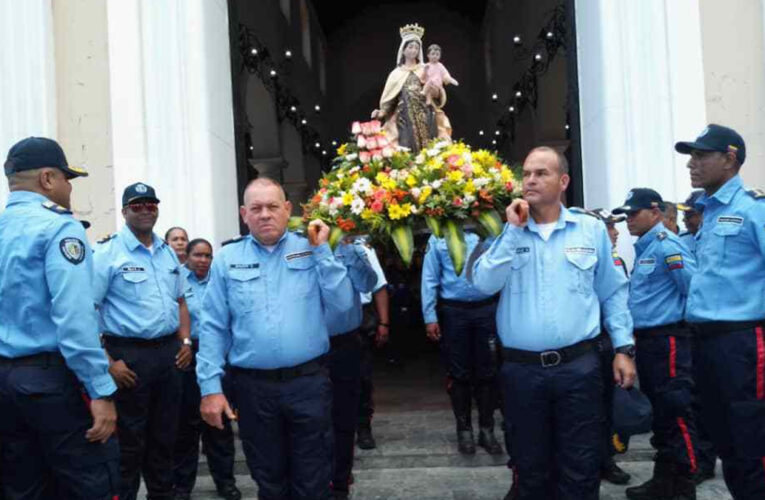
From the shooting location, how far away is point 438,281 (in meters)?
5.61

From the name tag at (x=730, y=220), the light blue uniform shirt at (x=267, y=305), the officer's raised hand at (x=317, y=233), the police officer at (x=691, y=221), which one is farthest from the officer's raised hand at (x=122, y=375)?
the police officer at (x=691, y=221)

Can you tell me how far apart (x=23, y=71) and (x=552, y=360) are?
513 centimetres

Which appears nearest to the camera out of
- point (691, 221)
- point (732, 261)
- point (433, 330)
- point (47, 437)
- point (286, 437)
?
point (47, 437)

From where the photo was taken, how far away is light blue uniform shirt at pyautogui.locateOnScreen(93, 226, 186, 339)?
161 inches

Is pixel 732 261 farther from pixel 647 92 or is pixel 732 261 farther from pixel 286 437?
pixel 647 92

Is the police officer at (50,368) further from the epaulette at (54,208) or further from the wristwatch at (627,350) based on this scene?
the wristwatch at (627,350)

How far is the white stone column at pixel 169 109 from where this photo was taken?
596cm

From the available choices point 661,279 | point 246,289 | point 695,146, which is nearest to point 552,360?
point 695,146

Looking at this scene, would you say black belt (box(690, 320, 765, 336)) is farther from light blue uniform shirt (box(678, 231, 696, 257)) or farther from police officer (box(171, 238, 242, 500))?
police officer (box(171, 238, 242, 500))

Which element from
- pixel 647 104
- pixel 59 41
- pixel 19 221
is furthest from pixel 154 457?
pixel 647 104

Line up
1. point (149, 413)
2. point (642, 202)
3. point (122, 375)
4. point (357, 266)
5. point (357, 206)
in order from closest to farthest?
1. point (357, 206)
2. point (357, 266)
3. point (122, 375)
4. point (149, 413)
5. point (642, 202)

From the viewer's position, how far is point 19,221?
297cm

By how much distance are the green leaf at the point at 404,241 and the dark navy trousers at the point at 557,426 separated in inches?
27.7

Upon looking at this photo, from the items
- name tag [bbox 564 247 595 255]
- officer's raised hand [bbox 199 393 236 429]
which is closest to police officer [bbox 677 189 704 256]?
name tag [bbox 564 247 595 255]
